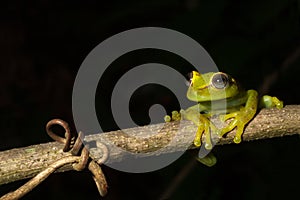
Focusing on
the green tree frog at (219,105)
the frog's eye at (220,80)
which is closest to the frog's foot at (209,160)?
the green tree frog at (219,105)

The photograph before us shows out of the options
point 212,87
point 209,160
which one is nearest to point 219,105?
point 212,87

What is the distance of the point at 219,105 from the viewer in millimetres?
1911

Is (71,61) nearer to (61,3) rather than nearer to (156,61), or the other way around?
(61,3)

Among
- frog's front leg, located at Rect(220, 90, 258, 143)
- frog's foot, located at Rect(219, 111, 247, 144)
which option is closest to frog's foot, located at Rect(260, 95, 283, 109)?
frog's front leg, located at Rect(220, 90, 258, 143)

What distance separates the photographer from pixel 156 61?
3.04 meters

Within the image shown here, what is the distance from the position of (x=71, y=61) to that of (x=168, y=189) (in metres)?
1.66

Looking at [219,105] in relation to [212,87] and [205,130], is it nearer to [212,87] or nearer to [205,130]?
[212,87]

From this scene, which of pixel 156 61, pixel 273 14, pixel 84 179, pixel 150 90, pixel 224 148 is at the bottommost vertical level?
pixel 84 179

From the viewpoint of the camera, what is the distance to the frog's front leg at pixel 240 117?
165cm

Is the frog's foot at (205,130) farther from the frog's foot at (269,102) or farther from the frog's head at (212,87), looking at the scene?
the frog's foot at (269,102)

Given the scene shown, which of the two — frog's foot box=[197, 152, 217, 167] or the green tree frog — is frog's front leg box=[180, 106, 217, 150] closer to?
the green tree frog

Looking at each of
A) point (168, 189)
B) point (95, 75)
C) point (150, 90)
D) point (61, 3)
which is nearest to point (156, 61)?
point (150, 90)

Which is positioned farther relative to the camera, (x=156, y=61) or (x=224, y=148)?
(x=156, y=61)

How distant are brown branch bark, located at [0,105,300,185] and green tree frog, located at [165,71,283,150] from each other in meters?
0.03
